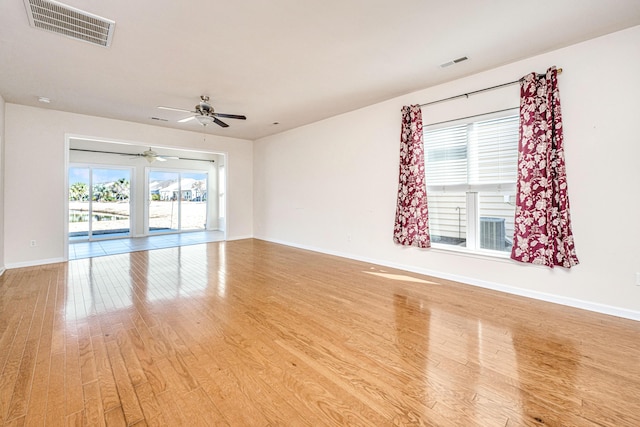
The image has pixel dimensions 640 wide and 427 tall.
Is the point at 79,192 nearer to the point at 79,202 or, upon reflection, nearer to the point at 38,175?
the point at 79,202

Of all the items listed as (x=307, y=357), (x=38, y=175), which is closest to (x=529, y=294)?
(x=307, y=357)

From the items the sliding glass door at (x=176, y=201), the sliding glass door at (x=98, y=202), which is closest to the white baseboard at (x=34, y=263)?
→ the sliding glass door at (x=98, y=202)

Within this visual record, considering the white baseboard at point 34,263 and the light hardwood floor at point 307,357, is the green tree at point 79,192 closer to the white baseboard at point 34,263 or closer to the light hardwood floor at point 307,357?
the white baseboard at point 34,263

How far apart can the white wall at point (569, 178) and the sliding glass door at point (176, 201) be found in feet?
19.5

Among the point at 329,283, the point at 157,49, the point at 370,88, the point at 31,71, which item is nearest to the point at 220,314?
the point at 329,283

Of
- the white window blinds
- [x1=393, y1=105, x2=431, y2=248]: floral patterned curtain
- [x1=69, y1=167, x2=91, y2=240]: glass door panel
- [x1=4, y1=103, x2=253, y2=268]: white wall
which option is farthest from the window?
[x1=69, y1=167, x2=91, y2=240]: glass door panel

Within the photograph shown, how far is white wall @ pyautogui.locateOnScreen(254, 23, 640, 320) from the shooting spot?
9.22 ft

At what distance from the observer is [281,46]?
3.04 meters

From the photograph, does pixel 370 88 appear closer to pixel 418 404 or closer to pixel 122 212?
pixel 418 404

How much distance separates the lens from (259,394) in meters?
1.72

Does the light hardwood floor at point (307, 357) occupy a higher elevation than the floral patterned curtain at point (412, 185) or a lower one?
lower

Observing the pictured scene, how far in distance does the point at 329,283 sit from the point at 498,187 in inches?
103

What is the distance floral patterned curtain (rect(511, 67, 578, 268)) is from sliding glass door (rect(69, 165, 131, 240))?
9.77 metres

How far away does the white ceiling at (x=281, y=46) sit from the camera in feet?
8.05
